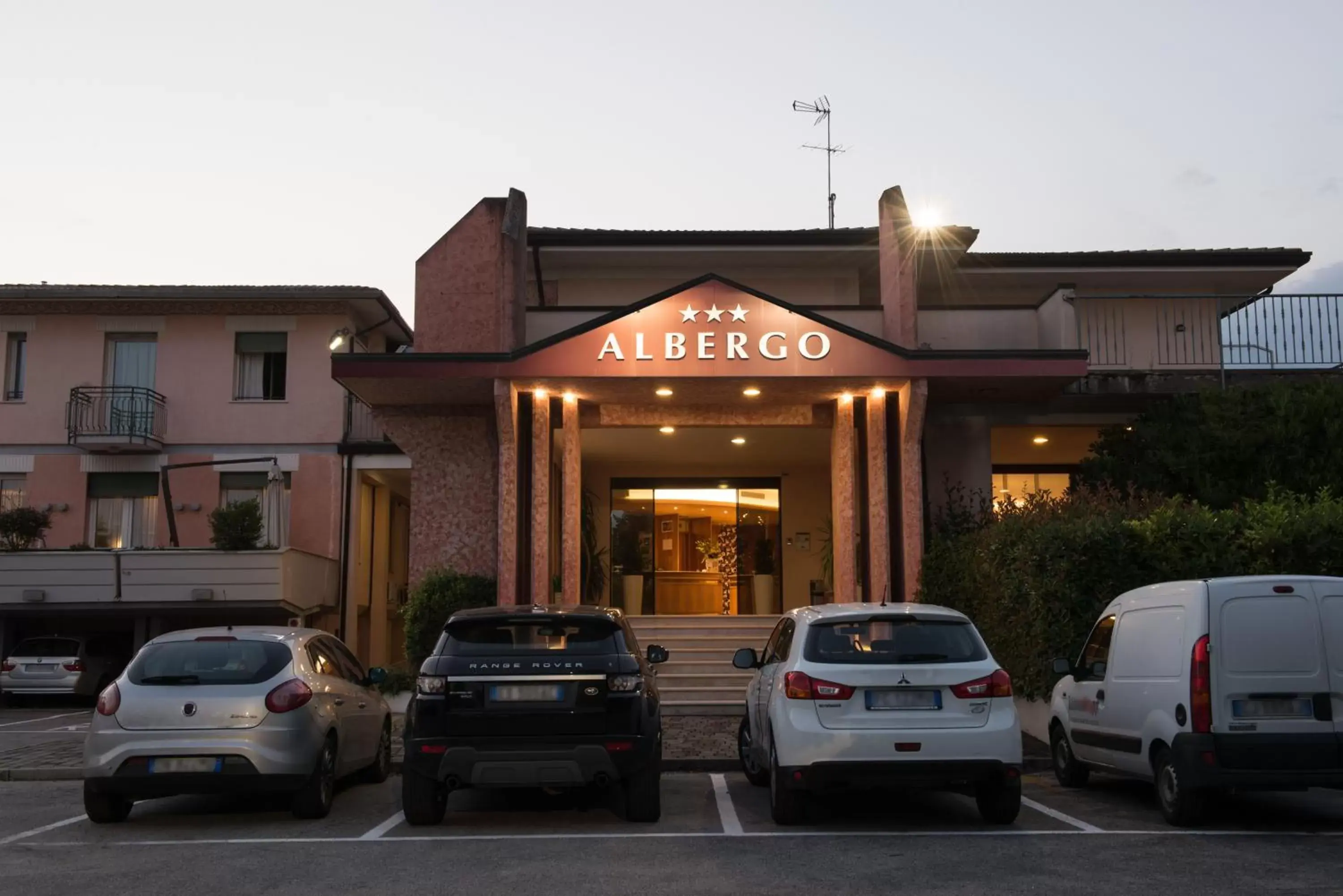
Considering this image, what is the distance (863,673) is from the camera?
8.84 meters

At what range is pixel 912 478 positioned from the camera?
1764cm

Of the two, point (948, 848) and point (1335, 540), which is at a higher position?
point (1335, 540)

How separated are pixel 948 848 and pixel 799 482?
A: 56.9ft

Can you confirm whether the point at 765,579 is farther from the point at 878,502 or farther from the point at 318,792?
the point at 318,792

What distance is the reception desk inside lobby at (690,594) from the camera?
2469 cm

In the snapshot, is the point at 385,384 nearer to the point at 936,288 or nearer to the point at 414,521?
the point at 414,521

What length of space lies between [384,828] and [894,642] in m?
3.86

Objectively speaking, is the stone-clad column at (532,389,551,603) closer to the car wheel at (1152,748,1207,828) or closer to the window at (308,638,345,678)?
the window at (308,638,345,678)

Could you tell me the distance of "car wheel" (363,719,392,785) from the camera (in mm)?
11742

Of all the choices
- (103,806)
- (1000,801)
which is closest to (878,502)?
(1000,801)

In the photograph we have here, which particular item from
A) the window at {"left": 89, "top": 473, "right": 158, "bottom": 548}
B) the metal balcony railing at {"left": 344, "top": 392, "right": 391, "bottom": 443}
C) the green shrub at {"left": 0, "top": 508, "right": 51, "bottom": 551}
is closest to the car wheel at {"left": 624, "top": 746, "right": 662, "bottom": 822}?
the metal balcony railing at {"left": 344, "top": 392, "right": 391, "bottom": 443}

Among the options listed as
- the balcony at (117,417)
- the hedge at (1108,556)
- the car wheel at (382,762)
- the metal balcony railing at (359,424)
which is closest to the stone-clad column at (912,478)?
the hedge at (1108,556)

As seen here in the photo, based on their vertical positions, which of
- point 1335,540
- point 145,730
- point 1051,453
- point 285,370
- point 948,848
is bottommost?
point 948,848

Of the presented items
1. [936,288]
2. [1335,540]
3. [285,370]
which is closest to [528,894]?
[1335,540]
